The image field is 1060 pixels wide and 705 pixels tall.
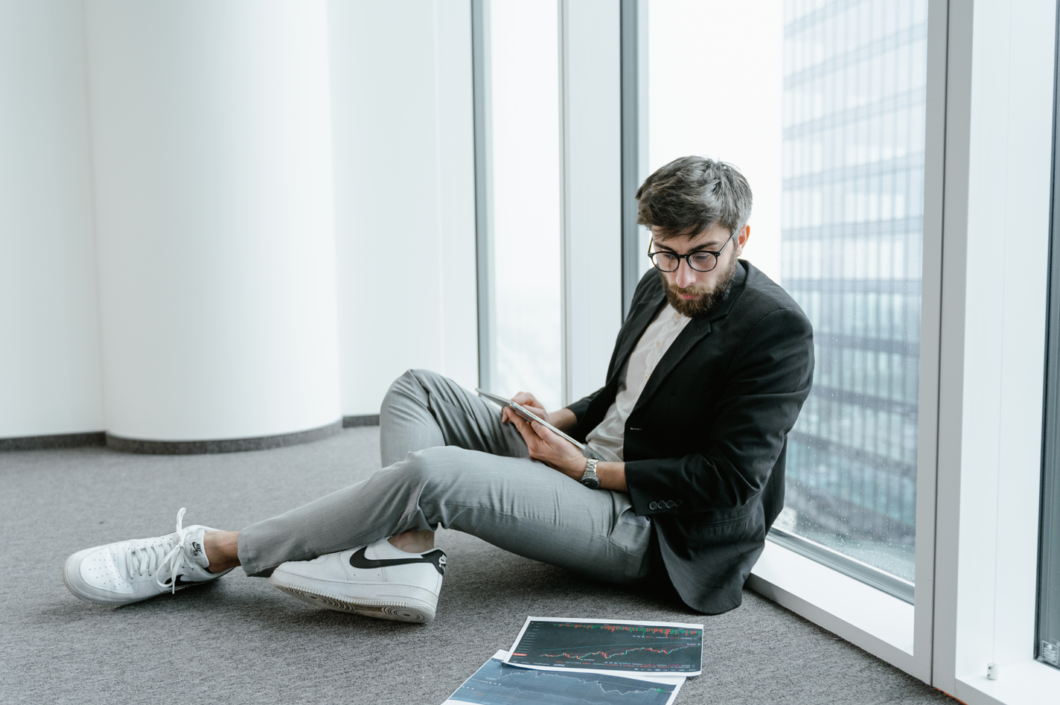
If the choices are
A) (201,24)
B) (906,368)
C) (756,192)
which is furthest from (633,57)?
(201,24)

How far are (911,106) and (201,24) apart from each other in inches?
105

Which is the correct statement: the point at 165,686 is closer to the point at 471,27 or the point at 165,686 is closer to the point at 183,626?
the point at 183,626

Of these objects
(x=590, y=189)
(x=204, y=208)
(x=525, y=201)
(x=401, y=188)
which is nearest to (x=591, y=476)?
(x=590, y=189)

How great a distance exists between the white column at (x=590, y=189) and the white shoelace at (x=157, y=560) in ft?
4.00

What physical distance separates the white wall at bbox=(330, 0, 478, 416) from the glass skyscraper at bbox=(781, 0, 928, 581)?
91.4 inches

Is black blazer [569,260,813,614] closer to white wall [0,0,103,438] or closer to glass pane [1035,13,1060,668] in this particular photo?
glass pane [1035,13,1060,668]

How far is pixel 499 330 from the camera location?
3.96 m

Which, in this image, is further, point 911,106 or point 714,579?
point 714,579

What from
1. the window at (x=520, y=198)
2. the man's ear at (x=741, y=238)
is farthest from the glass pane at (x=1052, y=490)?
the window at (x=520, y=198)

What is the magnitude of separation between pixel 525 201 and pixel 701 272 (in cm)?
214

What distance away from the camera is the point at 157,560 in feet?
5.29

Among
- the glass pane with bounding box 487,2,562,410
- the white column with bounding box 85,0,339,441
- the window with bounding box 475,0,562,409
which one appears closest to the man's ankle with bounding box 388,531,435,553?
the window with bounding box 475,0,562,409

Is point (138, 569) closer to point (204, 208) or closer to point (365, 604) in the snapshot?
point (365, 604)

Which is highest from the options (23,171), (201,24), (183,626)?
(201,24)
